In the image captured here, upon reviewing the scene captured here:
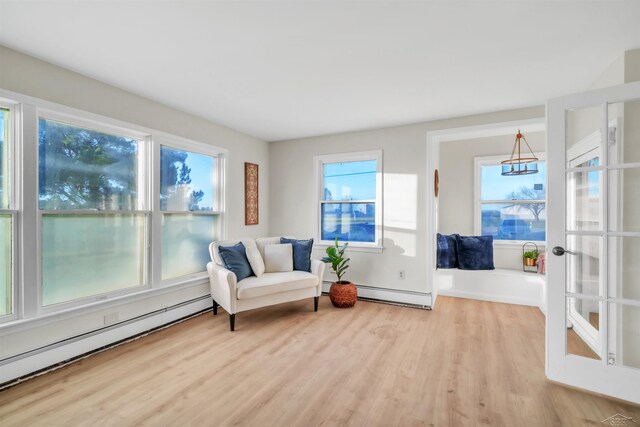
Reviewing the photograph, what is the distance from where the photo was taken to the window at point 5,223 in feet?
7.01

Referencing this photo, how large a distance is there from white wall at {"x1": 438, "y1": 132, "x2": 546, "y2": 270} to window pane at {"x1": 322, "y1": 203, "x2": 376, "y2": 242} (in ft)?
5.21

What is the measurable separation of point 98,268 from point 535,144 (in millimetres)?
5846

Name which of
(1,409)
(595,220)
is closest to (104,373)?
Answer: (1,409)

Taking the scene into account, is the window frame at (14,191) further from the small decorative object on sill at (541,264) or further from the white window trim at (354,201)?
the small decorative object on sill at (541,264)

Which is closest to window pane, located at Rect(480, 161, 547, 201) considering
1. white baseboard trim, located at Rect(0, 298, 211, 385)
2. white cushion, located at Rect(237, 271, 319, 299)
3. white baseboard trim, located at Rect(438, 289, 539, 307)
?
white baseboard trim, located at Rect(438, 289, 539, 307)

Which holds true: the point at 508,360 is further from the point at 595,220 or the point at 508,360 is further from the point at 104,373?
the point at 104,373

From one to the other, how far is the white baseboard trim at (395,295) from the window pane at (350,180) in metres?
1.28

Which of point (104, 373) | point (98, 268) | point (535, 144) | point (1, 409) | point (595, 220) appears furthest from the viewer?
point (535, 144)

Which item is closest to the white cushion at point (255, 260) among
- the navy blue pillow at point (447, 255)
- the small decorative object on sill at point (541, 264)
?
the navy blue pillow at point (447, 255)

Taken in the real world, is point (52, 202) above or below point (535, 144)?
below

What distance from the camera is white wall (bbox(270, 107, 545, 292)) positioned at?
12.5 feet

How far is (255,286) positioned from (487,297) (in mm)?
3193

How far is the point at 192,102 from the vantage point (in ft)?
10.4

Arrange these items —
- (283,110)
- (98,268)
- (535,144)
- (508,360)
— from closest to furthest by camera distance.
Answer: (508,360)
(98,268)
(283,110)
(535,144)
